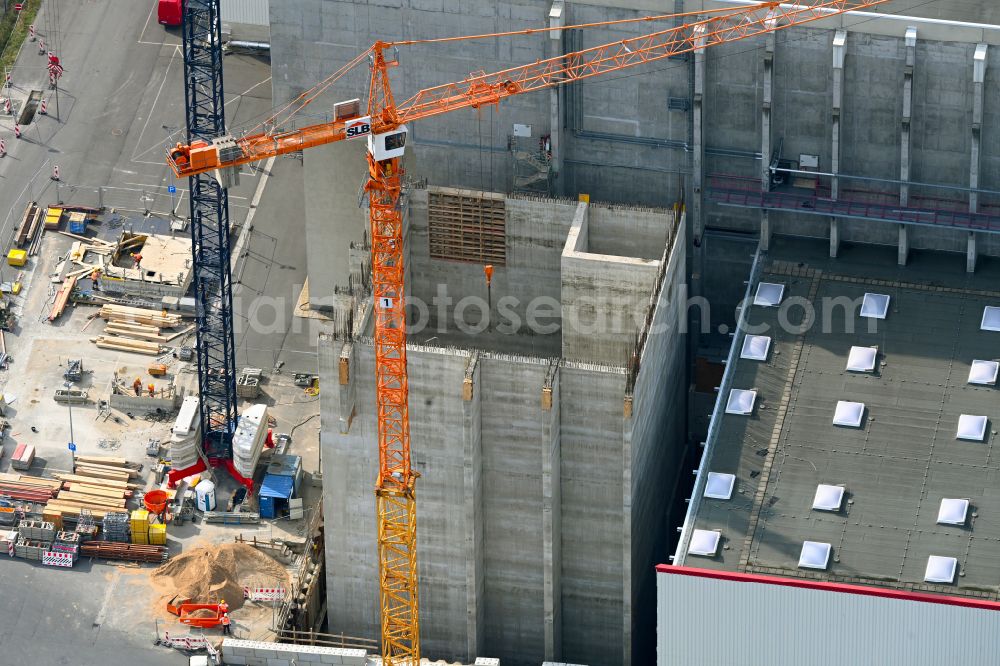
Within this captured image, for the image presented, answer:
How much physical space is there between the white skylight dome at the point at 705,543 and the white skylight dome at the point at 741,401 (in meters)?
11.2

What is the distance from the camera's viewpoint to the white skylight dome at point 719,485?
188 m

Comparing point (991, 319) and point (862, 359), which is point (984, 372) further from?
point (862, 359)

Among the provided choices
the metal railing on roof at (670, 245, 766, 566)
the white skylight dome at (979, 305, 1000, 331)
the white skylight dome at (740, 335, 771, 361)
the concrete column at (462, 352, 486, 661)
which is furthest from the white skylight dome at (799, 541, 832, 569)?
the white skylight dome at (979, 305, 1000, 331)

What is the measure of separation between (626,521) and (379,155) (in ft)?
94.5

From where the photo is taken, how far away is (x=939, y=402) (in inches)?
7608

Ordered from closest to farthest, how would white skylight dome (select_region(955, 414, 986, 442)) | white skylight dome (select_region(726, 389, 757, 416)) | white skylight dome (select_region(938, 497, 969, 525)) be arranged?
white skylight dome (select_region(938, 497, 969, 525)) → white skylight dome (select_region(955, 414, 986, 442)) → white skylight dome (select_region(726, 389, 757, 416))

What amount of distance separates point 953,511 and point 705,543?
15.3 m

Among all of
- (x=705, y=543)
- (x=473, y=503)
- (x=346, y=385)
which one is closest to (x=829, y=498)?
(x=705, y=543)

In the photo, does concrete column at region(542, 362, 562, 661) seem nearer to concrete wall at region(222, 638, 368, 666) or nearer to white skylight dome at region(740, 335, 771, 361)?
concrete wall at region(222, 638, 368, 666)

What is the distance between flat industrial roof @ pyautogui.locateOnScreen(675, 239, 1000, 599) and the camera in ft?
600

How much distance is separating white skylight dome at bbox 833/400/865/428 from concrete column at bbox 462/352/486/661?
74.6 feet

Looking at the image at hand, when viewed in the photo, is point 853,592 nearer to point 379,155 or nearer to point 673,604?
point 673,604

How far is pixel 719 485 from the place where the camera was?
189 metres

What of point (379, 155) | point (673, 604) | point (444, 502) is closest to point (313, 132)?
point (379, 155)
